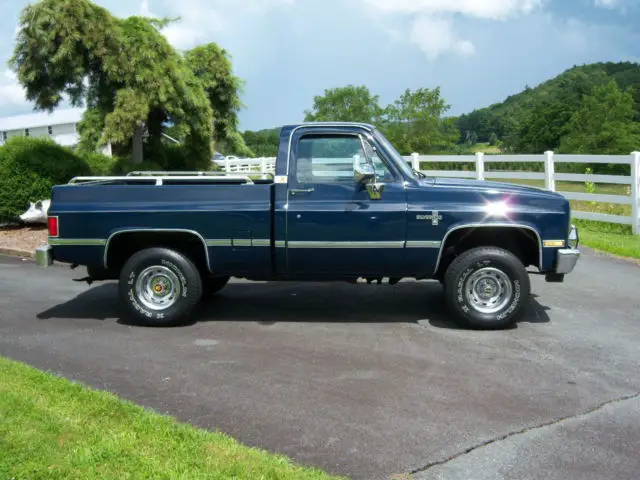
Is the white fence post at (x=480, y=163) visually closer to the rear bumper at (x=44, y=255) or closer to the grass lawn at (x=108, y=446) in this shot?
the rear bumper at (x=44, y=255)

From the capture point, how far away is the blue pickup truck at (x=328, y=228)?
268 inches

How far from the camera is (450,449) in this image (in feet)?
13.8

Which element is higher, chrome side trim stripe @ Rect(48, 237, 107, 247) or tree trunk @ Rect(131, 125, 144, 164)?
tree trunk @ Rect(131, 125, 144, 164)

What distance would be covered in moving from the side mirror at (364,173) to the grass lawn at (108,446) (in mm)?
3079

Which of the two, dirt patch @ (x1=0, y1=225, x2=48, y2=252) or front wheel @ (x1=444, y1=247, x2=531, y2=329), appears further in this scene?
dirt patch @ (x1=0, y1=225, x2=48, y2=252)

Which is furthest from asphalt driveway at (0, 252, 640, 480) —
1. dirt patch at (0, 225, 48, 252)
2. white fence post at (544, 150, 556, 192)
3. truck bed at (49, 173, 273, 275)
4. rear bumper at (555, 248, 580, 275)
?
white fence post at (544, 150, 556, 192)

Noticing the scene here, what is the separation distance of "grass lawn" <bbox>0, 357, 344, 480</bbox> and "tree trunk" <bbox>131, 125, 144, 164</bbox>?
1500 centimetres

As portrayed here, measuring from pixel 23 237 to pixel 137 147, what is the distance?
6318 mm

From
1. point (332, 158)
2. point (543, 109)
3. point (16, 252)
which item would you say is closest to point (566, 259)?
point (332, 158)

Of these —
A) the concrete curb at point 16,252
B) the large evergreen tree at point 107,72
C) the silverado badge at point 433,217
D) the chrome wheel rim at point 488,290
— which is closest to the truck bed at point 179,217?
the silverado badge at point 433,217

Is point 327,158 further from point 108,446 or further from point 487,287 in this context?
point 108,446

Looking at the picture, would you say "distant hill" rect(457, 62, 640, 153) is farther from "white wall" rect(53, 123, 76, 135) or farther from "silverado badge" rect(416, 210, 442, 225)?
"silverado badge" rect(416, 210, 442, 225)

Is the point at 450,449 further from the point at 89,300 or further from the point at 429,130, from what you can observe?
the point at 429,130

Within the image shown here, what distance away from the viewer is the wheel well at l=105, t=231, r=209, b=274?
23.6 feet
